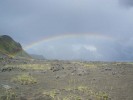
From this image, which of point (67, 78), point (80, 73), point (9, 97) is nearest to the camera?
point (9, 97)

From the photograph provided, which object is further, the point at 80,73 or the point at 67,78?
the point at 80,73

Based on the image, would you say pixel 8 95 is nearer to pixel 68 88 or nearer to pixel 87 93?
pixel 68 88

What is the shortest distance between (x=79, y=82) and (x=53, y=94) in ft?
19.9

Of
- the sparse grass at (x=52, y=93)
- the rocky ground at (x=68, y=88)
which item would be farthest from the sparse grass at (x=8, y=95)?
the sparse grass at (x=52, y=93)

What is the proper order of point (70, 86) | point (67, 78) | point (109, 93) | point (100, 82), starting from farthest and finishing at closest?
point (67, 78) → point (100, 82) → point (70, 86) → point (109, 93)

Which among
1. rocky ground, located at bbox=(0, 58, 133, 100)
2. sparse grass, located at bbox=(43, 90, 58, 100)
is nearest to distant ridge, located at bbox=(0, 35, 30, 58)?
rocky ground, located at bbox=(0, 58, 133, 100)

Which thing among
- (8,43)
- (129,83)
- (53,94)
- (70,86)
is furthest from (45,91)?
(8,43)

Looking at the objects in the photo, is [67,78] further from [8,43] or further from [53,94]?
[8,43]

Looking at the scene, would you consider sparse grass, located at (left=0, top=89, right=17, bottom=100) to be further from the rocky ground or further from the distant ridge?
the distant ridge

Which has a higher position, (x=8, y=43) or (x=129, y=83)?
(x=8, y=43)

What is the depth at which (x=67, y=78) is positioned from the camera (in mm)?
31781

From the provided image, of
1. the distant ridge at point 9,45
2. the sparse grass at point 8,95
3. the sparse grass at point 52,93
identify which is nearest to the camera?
the sparse grass at point 8,95

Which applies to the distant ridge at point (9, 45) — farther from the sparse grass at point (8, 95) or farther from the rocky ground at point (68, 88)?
the sparse grass at point (8, 95)

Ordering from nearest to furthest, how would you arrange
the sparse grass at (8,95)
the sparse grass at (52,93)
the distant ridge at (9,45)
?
the sparse grass at (8,95) → the sparse grass at (52,93) → the distant ridge at (9,45)
